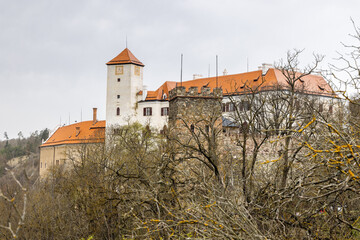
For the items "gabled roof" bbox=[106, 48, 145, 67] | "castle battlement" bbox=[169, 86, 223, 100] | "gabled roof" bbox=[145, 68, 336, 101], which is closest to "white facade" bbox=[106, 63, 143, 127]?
"gabled roof" bbox=[106, 48, 145, 67]

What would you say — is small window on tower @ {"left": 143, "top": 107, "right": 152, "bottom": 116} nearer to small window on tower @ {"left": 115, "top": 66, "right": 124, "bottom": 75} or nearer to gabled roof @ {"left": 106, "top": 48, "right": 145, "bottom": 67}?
small window on tower @ {"left": 115, "top": 66, "right": 124, "bottom": 75}

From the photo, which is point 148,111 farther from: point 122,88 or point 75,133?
point 75,133

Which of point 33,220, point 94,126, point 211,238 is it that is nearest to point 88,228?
point 33,220

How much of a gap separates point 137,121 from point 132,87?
11.9ft

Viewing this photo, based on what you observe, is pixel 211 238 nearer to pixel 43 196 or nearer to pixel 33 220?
pixel 33 220

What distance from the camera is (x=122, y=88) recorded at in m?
47.3

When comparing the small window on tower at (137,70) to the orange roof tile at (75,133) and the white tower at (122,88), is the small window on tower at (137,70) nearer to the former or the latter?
the white tower at (122,88)

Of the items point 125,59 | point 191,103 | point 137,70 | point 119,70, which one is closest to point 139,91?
point 137,70

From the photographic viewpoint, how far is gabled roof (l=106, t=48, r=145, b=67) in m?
48.4

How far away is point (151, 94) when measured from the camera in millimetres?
47750

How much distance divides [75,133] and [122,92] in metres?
12.7

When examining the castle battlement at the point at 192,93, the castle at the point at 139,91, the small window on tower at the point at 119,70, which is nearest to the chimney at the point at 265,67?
the castle at the point at 139,91

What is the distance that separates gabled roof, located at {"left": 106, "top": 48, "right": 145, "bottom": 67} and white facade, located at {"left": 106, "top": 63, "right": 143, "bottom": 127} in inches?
11.5

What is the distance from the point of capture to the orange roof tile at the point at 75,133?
53531 millimetres
